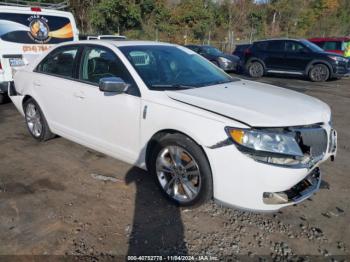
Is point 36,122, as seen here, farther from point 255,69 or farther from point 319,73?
point 255,69

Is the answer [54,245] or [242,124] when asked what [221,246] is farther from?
[54,245]

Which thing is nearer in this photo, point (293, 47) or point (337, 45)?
point (293, 47)

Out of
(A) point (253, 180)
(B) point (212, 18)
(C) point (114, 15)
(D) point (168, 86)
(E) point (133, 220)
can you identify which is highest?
(B) point (212, 18)

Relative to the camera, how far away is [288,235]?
297cm

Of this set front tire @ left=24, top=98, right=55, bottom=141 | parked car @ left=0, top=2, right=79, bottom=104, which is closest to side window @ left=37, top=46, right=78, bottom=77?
front tire @ left=24, top=98, right=55, bottom=141

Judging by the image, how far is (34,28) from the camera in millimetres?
7414

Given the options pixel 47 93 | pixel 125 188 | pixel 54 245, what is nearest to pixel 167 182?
pixel 125 188

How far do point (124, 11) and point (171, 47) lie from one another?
22.1 m

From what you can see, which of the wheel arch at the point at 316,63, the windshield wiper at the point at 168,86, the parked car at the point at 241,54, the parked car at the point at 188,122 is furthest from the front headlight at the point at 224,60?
the windshield wiper at the point at 168,86

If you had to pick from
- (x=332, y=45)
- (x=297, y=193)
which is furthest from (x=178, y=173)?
(x=332, y=45)

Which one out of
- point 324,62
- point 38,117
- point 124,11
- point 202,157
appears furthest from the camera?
point 124,11

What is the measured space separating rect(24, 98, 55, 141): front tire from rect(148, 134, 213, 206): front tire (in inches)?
90.7

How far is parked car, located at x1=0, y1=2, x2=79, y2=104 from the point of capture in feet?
22.7

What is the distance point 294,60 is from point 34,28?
32.2ft
